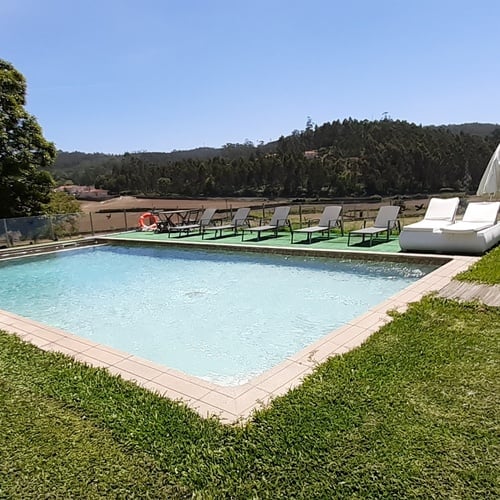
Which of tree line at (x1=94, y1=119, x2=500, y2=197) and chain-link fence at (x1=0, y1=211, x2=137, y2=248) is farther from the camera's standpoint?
tree line at (x1=94, y1=119, x2=500, y2=197)

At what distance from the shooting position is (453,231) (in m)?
7.18

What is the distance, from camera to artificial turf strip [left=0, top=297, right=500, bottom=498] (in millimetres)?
1979

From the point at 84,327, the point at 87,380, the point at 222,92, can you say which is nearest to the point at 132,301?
the point at 84,327

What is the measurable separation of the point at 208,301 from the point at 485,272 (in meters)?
4.00

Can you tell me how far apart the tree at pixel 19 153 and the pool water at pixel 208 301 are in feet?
19.4

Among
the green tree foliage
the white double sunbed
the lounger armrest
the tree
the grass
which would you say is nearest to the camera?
the grass

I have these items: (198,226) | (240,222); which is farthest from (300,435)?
(198,226)

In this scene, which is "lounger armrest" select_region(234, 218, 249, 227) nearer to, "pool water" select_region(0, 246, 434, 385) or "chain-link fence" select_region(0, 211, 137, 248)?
"pool water" select_region(0, 246, 434, 385)

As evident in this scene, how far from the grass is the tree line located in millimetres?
51042

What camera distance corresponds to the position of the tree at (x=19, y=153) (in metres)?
15.1

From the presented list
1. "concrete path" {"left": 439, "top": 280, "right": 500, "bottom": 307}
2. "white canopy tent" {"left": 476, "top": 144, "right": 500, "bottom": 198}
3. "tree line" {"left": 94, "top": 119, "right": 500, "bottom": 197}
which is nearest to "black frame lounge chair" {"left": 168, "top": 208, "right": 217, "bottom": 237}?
"white canopy tent" {"left": 476, "top": 144, "right": 500, "bottom": 198}

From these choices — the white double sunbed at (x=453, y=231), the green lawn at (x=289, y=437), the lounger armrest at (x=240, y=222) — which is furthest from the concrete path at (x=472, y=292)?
Result: the lounger armrest at (x=240, y=222)

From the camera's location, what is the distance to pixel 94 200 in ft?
199

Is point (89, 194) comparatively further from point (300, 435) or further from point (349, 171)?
point (300, 435)
